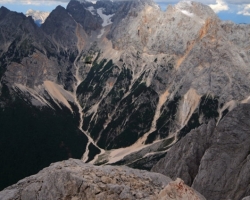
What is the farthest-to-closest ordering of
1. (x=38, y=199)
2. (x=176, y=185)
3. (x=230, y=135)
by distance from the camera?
(x=230, y=135)
(x=38, y=199)
(x=176, y=185)

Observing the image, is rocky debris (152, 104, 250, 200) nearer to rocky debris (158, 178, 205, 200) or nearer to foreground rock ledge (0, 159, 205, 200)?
foreground rock ledge (0, 159, 205, 200)

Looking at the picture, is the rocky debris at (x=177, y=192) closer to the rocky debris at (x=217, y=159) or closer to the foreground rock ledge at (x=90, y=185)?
the foreground rock ledge at (x=90, y=185)

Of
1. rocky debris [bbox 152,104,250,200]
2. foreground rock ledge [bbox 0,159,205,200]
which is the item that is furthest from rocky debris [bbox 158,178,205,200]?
rocky debris [bbox 152,104,250,200]

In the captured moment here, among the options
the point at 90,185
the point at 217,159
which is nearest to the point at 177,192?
the point at 90,185

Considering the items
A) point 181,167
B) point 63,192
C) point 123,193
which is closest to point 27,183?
point 63,192

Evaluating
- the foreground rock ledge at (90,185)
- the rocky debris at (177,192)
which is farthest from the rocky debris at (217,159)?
the rocky debris at (177,192)

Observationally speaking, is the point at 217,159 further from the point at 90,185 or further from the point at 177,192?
the point at 177,192

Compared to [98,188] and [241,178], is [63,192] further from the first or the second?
[241,178]
